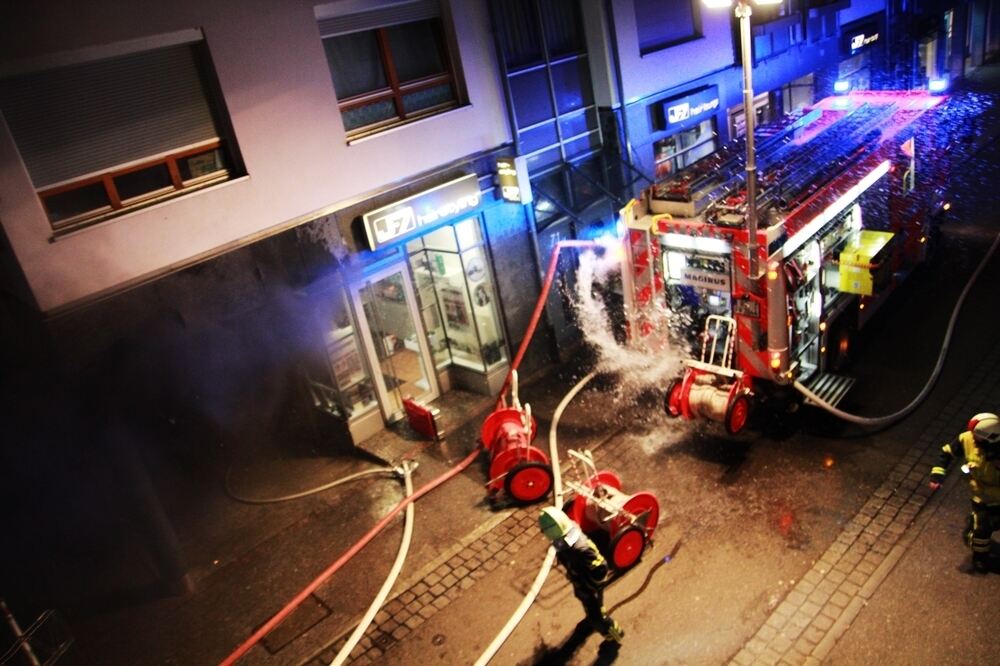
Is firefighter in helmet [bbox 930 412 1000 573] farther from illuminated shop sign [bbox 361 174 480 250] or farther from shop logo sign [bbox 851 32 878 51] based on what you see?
shop logo sign [bbox 851 32 878 51]

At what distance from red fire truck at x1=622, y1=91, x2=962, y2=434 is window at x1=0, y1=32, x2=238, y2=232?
547 cm

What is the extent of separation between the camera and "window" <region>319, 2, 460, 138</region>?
10312 mm

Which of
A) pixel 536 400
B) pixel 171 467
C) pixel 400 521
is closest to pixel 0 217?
pixel 171 467

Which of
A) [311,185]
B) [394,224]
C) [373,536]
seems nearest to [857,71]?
[394,224]

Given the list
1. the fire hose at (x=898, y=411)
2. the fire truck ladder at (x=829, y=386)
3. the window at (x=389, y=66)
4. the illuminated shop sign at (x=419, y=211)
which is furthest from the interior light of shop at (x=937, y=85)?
the illuminated shop sign at (x=419, y=211)

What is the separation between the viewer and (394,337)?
1205cm

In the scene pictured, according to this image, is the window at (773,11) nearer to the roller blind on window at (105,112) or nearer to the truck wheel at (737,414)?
the truck wheel at (737,414)

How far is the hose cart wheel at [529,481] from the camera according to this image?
927cm

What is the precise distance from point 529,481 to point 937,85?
900 inches

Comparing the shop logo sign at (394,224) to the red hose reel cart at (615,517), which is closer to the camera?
the red hose reel cart at (615,517)

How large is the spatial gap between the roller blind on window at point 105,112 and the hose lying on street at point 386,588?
523 cm

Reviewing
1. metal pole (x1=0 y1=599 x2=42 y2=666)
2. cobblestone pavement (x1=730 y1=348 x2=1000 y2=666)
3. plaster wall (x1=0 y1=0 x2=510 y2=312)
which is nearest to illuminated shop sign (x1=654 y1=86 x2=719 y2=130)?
plaster wall (x1=0 y1=0 x2=510 y2=312)

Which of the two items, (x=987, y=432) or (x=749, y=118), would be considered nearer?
(x=987, y=432)

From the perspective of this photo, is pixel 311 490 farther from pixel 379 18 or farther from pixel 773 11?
pixel 773 11
